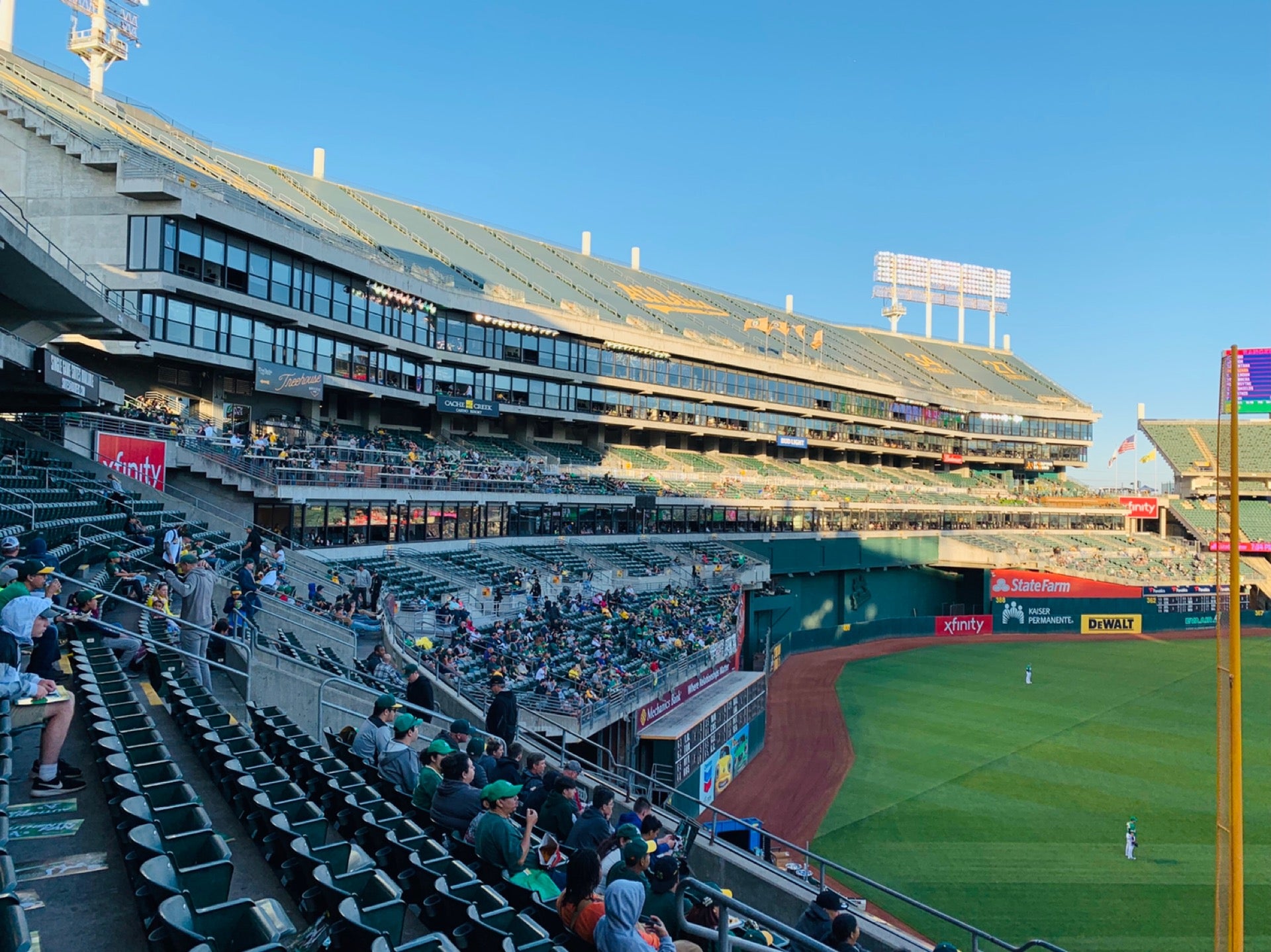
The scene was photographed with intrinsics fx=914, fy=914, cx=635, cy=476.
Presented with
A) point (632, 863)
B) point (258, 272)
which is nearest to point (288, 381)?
point (258, 272)

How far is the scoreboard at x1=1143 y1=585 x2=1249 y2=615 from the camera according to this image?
5425 cm

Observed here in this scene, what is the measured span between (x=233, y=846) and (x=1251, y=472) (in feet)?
262

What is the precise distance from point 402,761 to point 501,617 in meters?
17.5

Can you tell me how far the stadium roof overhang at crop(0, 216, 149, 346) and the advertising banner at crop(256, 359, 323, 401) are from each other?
6371mm

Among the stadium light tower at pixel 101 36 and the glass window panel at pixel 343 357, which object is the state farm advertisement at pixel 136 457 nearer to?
the glass window panel at pixel 343 357

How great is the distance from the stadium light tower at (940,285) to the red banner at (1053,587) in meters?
34.4

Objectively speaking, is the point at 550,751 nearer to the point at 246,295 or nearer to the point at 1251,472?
the point at 246,295

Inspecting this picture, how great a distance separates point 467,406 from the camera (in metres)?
39.0

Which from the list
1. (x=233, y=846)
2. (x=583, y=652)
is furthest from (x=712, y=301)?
(x=233, y=846)

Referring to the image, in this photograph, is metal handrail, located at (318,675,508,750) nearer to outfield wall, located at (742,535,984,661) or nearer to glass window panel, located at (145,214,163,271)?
glass window panel, located at (145,214,163,271)

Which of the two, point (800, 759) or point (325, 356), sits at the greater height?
point (325, 356)

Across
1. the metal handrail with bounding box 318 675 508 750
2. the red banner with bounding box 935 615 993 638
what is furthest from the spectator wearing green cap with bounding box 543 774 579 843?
the red banner with bounding box 935 615 993 638

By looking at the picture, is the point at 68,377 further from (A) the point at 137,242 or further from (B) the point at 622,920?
(B) the point at 622,920

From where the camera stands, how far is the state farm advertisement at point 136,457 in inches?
837
